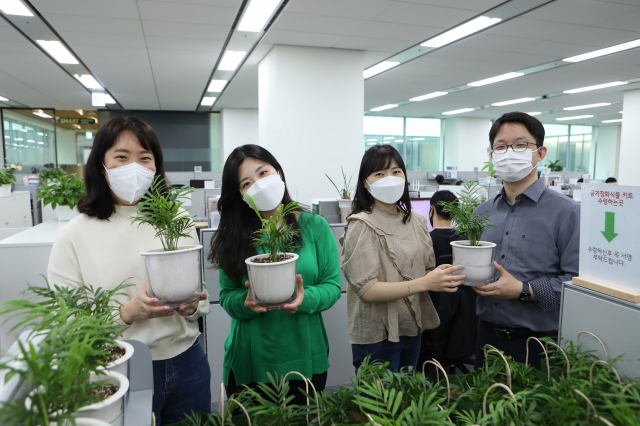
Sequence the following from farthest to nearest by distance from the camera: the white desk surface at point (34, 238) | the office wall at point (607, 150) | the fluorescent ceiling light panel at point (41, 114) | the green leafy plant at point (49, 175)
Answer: the office wall at point (607, 150) < the fluorescent ceiling light panel at point (41, 114) < the green leafy plant at point (49, 175) < the white desk surface at point (34, 238)

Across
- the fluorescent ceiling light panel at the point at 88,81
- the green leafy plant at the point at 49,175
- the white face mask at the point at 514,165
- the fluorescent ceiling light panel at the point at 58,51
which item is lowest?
the green leafy plant at the point at 49,175

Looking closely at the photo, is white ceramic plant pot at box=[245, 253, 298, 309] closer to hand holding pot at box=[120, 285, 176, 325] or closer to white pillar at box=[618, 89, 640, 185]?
hand holding pot at box=[120, 285, 176, 325]

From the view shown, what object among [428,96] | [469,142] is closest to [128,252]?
[428,96]

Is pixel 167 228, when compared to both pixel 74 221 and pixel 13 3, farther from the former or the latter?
pixel 13 3

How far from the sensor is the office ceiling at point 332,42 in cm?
402

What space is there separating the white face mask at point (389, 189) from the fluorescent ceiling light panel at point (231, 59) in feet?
14.5

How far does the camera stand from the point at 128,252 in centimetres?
126

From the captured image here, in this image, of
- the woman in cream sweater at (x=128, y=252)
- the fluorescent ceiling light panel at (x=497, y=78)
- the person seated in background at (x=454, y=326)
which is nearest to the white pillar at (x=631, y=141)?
the fluorescent ceiling light panel at (x=497, y=78)

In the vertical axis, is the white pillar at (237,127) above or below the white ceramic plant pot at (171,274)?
above

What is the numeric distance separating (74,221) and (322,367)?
0.92 meters

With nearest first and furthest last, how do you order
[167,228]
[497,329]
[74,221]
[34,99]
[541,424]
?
1. [541,424]
2. [167,228]
3. [74,221]
4. [497,329]
5. [34,99]

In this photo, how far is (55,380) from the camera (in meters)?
0.52

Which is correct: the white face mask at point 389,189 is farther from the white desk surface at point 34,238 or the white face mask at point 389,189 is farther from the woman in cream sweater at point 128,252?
the white desk surface at point 34,238

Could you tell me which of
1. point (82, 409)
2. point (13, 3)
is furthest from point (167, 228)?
point (13, 3)
